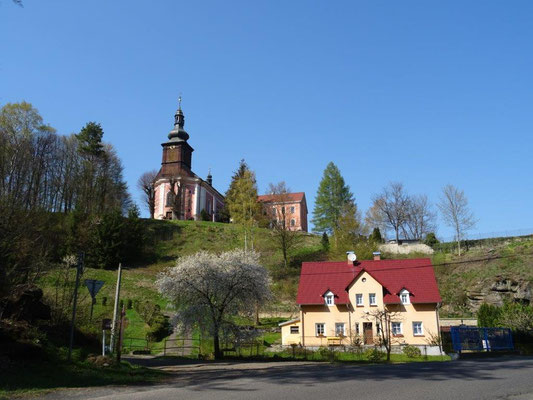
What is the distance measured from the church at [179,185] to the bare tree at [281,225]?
856 inches

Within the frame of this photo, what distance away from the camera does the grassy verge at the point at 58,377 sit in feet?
31.0

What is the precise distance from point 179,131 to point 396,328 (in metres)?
54.5

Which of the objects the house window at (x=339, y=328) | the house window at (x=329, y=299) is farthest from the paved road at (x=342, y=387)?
the house window at (x=329, y=299)

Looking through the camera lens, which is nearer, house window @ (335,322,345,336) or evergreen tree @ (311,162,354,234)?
house window @ (335,322,345,336)

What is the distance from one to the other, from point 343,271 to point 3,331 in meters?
26.8

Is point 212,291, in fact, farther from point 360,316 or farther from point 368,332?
point 368,332

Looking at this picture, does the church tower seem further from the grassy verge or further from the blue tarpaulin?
the grassy verge

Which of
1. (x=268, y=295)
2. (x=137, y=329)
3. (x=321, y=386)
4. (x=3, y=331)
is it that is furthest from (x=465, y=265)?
(x=3, y=331)

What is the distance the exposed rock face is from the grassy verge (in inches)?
1362

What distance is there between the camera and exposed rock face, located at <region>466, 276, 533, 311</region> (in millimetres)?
37031

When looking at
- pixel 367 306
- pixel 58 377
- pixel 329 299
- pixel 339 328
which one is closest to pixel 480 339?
pixel 367 306

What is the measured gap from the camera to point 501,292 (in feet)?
126

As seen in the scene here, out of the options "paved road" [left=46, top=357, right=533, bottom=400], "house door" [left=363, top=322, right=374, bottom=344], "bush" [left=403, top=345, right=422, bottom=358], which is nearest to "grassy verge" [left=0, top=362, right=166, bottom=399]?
"paved road" [left=46, top=357, right=533, bottom=400]

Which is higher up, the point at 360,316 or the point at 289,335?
the point at 360,316
